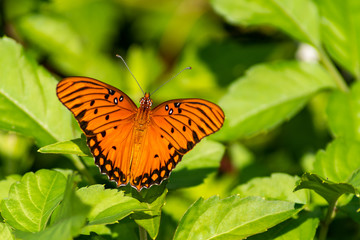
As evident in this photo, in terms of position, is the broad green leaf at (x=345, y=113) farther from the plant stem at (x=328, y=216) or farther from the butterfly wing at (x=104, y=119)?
the butterfly wing at (x=104, y=119)

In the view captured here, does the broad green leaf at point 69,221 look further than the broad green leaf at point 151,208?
No

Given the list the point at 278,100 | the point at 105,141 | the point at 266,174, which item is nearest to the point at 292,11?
the point at 278,100

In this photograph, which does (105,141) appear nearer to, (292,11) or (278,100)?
(278,100)

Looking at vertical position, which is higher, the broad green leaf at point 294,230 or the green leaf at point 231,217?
the green leaf at point 231,217

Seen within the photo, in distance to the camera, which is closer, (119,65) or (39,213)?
(39,213)

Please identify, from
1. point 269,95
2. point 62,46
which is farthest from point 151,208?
point 62,46

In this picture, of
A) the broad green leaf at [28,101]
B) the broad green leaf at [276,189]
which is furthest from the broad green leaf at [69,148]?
the broad green leaf at [276,189]
